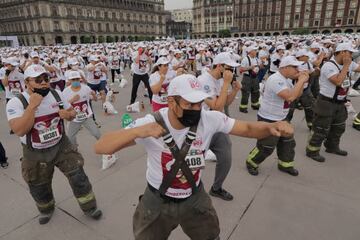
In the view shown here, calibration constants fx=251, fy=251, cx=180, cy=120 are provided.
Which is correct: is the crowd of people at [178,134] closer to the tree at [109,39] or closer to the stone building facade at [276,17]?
the stone building facade at [276,17]

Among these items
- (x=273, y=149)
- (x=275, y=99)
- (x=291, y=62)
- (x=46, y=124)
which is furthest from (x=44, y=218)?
(x=291, y=62)

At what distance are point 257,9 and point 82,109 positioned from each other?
94.7m

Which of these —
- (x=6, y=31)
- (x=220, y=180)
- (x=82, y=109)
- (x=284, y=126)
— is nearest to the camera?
(x=284, y=126)

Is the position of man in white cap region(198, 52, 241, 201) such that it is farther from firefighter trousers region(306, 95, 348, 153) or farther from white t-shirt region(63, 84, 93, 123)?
white t-shirt region(63, 84, 93, 123)

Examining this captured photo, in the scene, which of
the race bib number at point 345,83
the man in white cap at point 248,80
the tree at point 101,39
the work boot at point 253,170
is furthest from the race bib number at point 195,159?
the tree at point 101,39

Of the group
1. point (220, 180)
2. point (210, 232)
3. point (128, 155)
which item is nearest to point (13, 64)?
point (128, 155)

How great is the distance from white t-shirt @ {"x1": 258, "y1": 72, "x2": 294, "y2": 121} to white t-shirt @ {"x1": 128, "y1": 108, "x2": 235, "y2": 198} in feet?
6.39

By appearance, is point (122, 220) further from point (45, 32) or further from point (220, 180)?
point (45, 32)

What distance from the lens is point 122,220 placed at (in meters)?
3.27

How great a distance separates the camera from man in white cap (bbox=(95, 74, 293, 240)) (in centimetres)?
177

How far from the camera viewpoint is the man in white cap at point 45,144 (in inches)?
111

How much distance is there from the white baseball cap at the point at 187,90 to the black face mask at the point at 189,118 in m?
0.11

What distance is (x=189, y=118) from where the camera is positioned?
1807 millimetres

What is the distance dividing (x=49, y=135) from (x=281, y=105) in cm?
321
